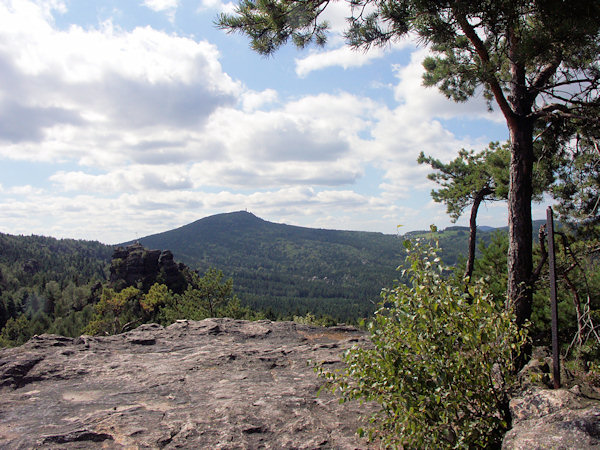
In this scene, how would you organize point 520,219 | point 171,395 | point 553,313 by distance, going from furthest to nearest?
point 520,219, point 171,395, point 553,313

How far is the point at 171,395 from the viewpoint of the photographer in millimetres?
6527

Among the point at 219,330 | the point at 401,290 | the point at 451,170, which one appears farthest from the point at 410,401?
the point at 451,170

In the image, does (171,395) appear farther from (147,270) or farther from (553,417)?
(147,270)

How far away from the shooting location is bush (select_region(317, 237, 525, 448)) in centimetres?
354

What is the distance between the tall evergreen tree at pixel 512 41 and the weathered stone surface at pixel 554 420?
67.4 inches

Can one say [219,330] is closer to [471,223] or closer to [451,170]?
[471,223]

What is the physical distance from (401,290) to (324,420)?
2709 mm

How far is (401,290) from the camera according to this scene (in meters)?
3.96

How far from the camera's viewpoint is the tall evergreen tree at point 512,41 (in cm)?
566

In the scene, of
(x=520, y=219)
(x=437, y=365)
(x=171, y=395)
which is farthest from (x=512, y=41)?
(x=171, y=395)

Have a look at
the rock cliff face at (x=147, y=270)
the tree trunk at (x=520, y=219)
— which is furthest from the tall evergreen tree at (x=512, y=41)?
the rock cliff face at (x=147, y=270)

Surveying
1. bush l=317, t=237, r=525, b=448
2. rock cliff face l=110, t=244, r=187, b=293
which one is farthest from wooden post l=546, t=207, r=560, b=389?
rock cliff face l=110, t=244, r=187, b=293

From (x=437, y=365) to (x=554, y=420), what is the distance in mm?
1112

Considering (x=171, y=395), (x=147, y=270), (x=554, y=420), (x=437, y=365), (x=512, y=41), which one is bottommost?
(x=147, y=270)
